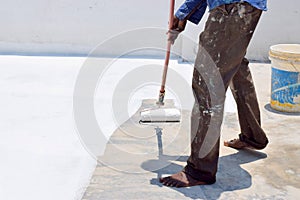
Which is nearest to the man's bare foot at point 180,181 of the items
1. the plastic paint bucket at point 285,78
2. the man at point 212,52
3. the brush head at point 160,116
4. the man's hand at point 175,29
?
the man at point 212,52

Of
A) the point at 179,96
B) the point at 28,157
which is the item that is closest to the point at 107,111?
the point at 179,96

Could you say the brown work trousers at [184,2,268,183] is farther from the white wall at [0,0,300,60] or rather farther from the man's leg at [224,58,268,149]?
the white wall at [0,0,300,60]

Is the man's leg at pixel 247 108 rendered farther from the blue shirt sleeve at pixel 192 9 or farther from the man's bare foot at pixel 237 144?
the blue shirt sleeve at pixel 192 9

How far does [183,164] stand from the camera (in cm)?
284

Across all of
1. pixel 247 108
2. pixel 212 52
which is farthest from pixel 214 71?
pixel 247 108

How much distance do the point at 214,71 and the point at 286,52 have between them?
1.33 meters

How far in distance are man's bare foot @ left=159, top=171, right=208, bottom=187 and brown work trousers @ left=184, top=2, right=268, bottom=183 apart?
25 millimetres

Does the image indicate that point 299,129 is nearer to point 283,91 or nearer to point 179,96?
point 283,91

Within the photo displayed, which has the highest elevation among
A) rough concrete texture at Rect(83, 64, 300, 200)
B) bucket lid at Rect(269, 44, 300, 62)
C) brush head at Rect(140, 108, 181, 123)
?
bucket lid at Rect(269, 44, 300, 62)

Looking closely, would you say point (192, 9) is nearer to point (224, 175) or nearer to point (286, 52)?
point (224, 175)

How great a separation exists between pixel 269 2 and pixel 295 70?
4.98 feet

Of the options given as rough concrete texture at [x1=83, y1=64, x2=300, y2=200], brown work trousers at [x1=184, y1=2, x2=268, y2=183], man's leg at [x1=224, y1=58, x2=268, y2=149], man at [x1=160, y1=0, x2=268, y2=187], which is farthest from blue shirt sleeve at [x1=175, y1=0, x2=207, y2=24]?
rough concrete texture at [x1=83, y1=64, x2=300, y2=200]

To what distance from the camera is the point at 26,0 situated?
5.25 metres

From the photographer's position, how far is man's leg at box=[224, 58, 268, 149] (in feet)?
9.48
